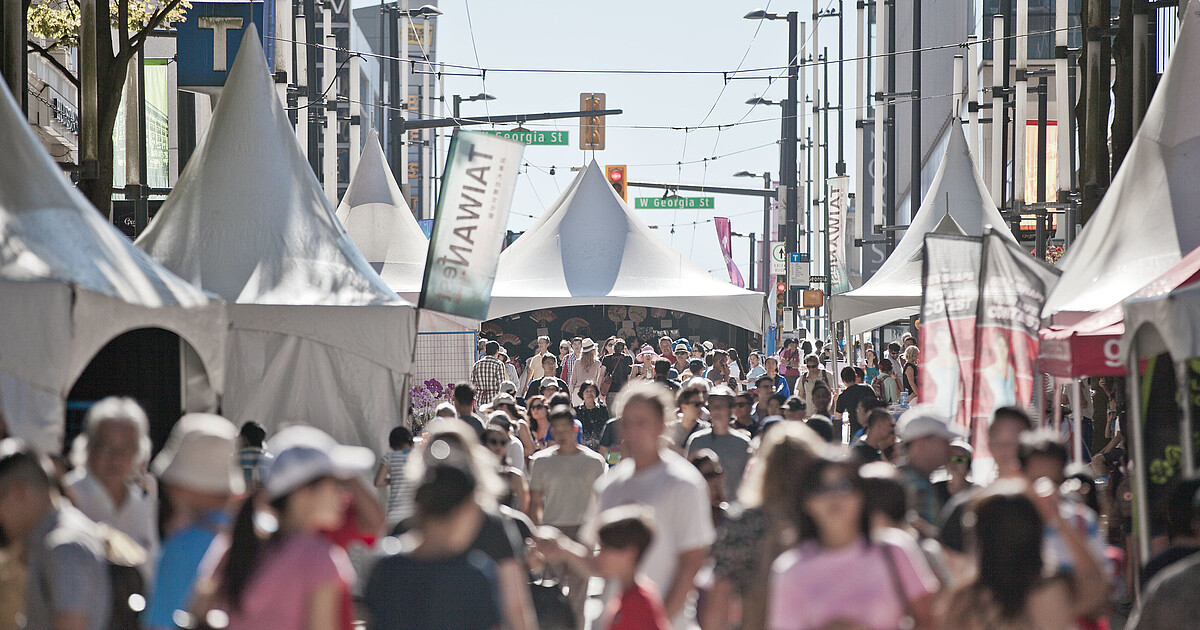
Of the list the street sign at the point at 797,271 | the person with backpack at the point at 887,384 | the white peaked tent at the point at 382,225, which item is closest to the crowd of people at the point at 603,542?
the person with backpack at the point at 887,384

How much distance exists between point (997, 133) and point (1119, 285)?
1364cm

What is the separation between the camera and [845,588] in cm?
425

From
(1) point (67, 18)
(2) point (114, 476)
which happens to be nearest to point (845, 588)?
(2) point (114, 476)

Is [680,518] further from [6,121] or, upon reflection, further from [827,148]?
[827,148]

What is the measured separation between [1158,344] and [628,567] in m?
4.38

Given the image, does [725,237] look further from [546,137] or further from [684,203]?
[546,137]

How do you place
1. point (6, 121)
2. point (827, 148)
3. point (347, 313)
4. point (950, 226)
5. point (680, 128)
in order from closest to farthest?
1. point (6, 121)
2. point (347, 313)
3. point (950, 226)
4. point (680, 128)
5. point (827, 148)

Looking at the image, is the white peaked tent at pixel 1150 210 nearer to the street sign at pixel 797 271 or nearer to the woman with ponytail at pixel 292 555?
the woman with ponytail at pixel 292 555

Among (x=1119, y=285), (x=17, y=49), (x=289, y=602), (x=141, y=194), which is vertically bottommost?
(x=289, y=602)

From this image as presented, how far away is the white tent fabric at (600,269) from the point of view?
22609mm

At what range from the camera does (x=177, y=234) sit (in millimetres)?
12523

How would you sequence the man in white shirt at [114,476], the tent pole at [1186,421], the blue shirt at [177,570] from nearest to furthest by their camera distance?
the blue shirt at [177,570] < the man in white shirt at [114,476] < the tent pole at [1186,421]

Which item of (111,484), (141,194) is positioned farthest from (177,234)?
(111,484)

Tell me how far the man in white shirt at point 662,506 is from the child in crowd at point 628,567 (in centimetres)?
37
